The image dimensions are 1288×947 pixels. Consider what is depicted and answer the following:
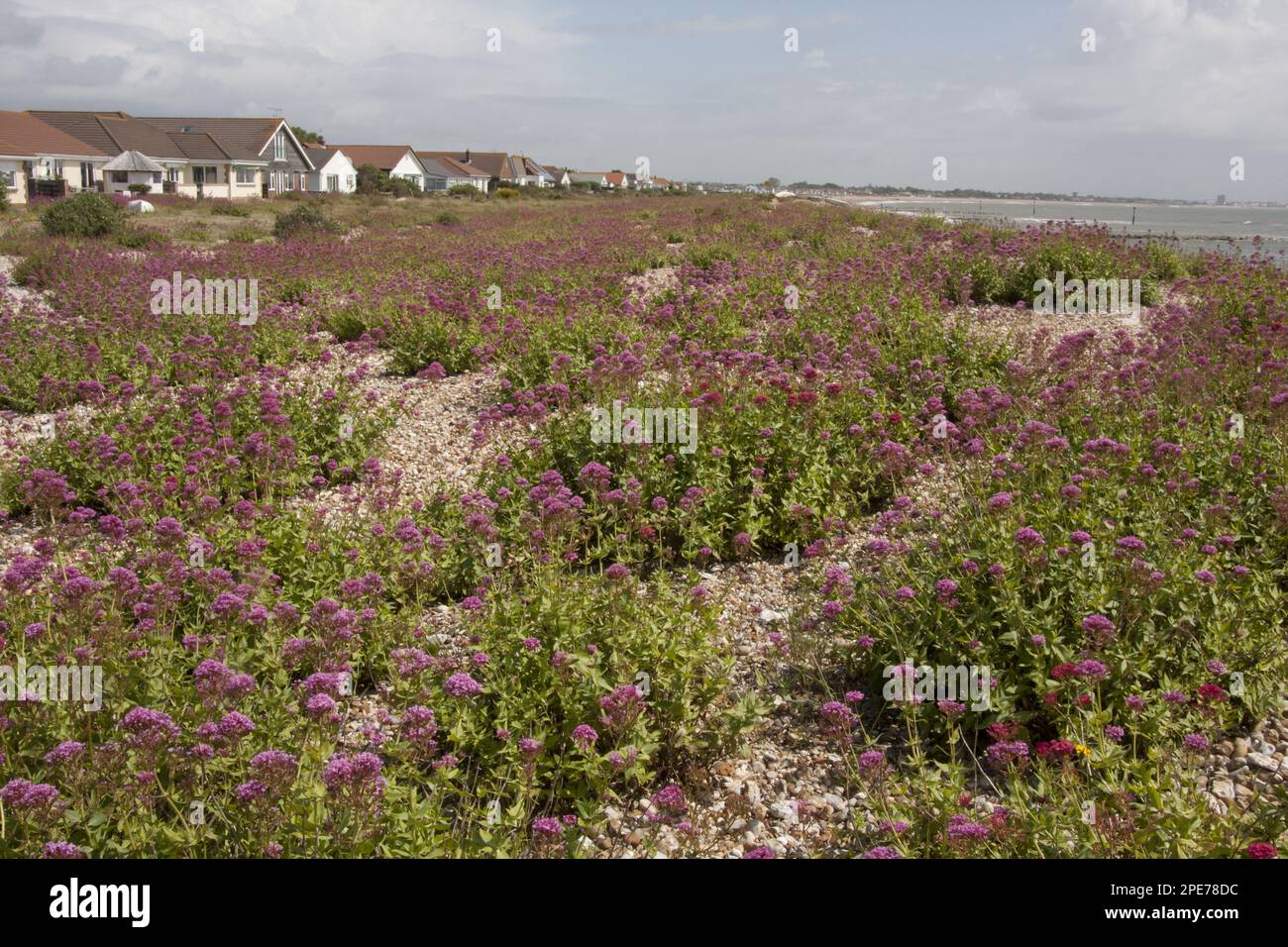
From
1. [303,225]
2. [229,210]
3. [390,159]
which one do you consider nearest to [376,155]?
[390,159]

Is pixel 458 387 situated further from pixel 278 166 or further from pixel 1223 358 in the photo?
Result: pixel 278 166

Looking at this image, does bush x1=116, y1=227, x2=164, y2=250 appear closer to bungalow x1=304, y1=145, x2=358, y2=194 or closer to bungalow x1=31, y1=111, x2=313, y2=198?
bungalow x1=31, y1=111, x2=313, y2=198

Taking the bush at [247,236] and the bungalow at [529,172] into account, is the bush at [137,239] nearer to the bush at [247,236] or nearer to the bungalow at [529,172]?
the bush at [247,236]

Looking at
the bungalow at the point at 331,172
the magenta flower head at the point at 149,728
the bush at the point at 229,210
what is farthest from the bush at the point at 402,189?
the magenta flower head at the point at 149,728

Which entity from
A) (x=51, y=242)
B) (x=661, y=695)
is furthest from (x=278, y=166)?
(x=661, y=695)

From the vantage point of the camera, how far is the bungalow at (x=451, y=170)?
109000 mm

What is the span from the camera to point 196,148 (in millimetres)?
70500

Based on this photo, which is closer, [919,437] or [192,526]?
[192,526]

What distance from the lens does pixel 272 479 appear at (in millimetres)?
7820

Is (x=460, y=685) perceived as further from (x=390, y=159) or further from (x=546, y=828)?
(x=390, y=159)

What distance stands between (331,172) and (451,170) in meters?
30.9

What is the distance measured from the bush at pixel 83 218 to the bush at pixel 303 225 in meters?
5.02

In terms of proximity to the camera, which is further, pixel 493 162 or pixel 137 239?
pixel 493 162

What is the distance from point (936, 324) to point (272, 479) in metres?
8.30
